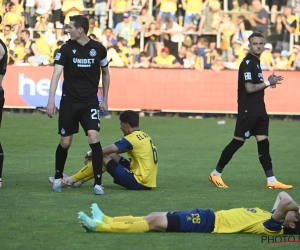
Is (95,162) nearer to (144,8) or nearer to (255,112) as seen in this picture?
(255,112)

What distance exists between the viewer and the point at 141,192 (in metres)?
10.6

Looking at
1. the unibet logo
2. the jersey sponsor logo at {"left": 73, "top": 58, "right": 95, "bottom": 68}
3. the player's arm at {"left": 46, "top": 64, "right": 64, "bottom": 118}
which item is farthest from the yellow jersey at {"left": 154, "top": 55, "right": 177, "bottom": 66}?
the player's arm at {"left": 46, "top": 64, "right": 64, "bottom": 118}

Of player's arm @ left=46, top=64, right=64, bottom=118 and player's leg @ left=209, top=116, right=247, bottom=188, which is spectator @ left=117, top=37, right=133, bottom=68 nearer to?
player's leg @ left=209, top=116, right=247, bottom=188

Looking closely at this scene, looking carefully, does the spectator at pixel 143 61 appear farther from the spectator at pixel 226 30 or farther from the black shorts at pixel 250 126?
the black shorts at pixel 250 126

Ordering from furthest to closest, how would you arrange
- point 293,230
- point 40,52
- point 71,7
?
point 71,7 < point 40,52 < point 293,230

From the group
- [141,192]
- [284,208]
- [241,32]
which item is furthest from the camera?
[241,32]

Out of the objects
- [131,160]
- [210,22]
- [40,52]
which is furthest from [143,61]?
[131,160]

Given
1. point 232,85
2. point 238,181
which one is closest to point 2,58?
point 238,181

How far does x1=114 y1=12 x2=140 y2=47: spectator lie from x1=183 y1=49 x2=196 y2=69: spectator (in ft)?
6.23

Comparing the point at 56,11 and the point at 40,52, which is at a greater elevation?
the point at 56,11

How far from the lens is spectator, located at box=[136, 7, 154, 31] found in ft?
85.1

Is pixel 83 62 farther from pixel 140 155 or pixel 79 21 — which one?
pixel 140 155

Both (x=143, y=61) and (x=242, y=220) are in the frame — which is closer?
(x=242, y=220)

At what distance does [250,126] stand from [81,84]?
8.34ft
